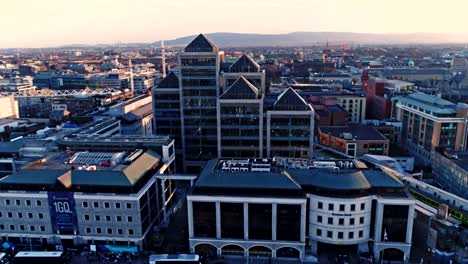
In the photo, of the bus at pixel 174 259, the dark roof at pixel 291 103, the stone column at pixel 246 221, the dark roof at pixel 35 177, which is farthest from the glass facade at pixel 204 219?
the dark roof at pixel 291 103

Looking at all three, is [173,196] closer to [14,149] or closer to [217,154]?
[217,154]

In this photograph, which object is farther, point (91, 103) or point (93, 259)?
point (91, 103)

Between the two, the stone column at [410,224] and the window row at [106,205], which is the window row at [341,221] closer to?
the stone column at [410,224]

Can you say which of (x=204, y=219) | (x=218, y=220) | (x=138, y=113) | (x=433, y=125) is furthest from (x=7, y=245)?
(x=433, y=125)

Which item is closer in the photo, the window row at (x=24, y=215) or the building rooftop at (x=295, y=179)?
the building rooftop at (x=295, y=179)

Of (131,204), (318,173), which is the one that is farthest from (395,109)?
(131,204)
